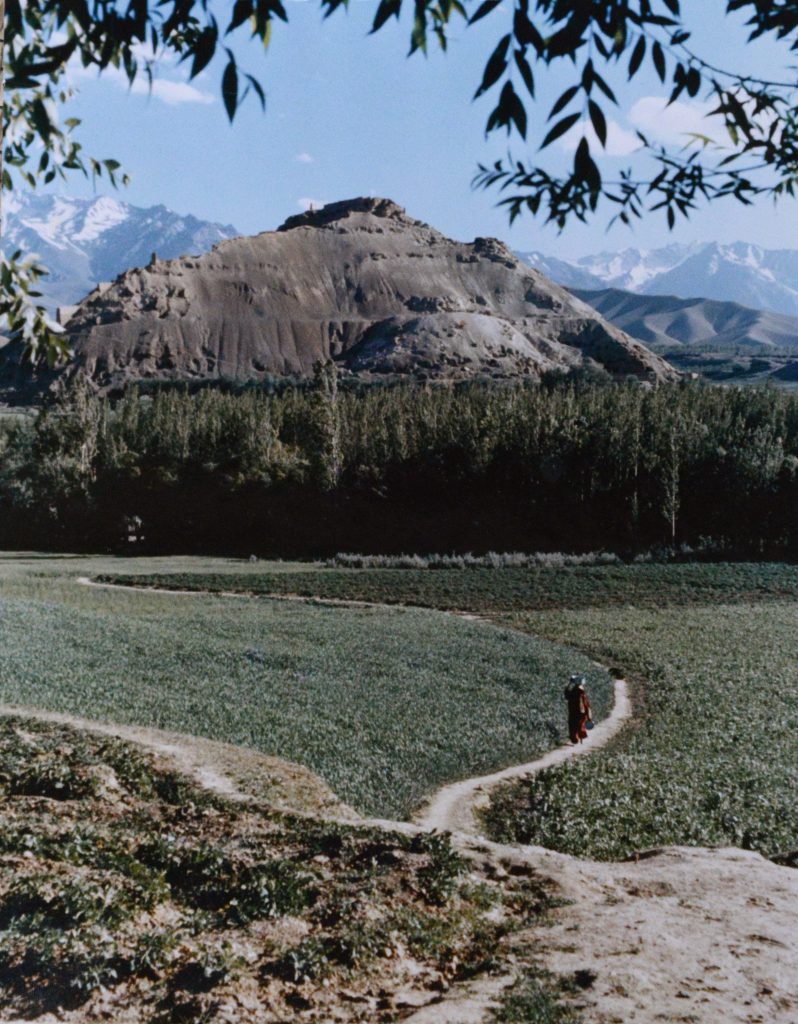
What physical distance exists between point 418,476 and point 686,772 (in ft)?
213

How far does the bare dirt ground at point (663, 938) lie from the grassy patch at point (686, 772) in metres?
3.70

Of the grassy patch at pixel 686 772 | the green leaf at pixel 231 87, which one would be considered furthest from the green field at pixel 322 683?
the green leaf at pixel 231 87

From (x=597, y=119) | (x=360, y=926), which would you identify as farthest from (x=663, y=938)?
(x=597, y=119)

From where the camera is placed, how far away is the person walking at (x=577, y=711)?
61.8 feet

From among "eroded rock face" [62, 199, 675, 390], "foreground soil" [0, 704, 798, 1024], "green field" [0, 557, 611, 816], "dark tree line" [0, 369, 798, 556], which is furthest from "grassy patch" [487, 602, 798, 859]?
"eroded rock face" [62, 199, 675, 390]

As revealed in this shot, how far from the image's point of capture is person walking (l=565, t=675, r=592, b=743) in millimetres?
18844

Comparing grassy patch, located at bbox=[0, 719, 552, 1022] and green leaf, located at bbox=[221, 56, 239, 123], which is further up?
green leaf, located at bbox=[221, 56, 239, 123]

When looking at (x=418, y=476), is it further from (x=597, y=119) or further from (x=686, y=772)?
(x=597, y=119)

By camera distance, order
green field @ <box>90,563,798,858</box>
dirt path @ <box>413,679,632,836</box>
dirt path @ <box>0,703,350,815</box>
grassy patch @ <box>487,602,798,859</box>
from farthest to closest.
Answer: dirt path @ <box>413,679,632,836</box>, green field @ <box>90,563,798,858</box>, grassy patch @ <box>487,602,798,859</box>, dirt path @ <box>0,703,350,815</box>

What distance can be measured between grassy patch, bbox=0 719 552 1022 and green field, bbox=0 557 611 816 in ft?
19.1

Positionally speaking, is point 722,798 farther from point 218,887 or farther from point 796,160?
point 796,160

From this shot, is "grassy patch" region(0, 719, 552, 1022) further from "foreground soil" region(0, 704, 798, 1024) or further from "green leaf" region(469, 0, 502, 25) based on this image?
"green leaf" region(469, 0, 502, 25)

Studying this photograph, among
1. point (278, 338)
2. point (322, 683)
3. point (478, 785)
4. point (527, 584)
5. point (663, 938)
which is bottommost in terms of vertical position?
point (478, 785)

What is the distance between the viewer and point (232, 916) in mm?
6895
